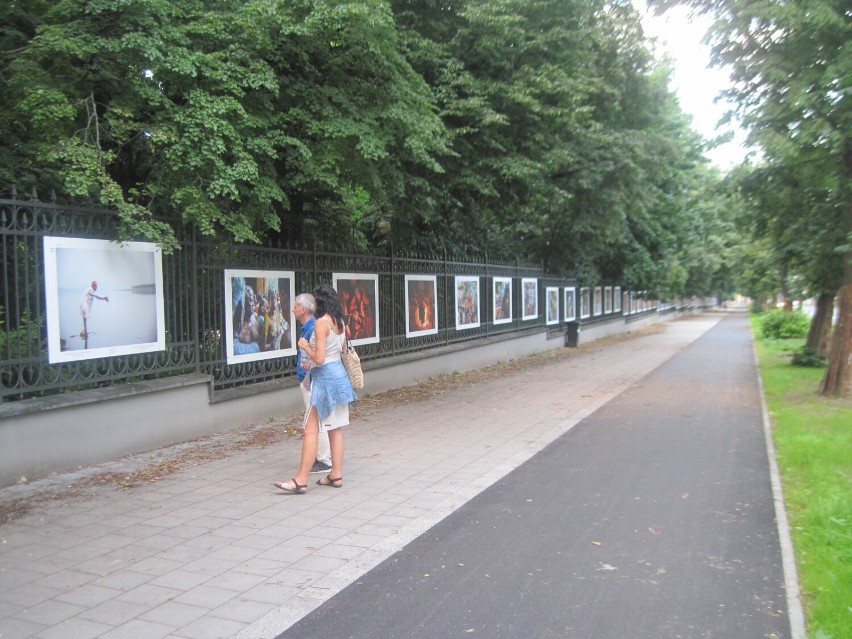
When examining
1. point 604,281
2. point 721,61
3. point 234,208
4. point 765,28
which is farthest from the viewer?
point 604,281

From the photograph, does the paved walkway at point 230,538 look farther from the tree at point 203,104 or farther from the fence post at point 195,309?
the tree at point 203,104

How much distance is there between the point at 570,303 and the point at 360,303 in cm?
1612

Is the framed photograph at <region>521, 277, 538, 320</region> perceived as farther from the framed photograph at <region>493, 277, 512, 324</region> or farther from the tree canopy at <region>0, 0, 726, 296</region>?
the tree canopy at <region>0, 0, 726, 296</region>

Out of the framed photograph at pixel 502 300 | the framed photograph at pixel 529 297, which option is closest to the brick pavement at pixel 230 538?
the framed photograph at pixel 502 300

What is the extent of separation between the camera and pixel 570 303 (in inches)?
1067

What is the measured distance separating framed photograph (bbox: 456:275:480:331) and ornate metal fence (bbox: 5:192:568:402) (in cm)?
272

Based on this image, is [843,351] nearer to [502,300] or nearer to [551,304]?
[502,300]

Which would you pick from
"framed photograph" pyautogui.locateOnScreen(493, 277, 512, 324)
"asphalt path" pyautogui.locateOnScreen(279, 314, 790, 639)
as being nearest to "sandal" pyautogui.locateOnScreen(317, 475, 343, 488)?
"asphalt path" pyautogui.locateOnScreen(279, 314, 790, 639)

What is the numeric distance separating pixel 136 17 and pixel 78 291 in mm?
2887

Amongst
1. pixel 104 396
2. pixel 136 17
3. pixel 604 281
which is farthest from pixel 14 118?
pixel 604 281

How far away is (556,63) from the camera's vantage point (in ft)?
43.8

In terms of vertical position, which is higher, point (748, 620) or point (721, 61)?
point (721, 61)

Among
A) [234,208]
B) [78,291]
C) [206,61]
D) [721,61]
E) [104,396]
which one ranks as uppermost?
[721,61]

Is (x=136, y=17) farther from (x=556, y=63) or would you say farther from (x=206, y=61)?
(x=556, y=63)
